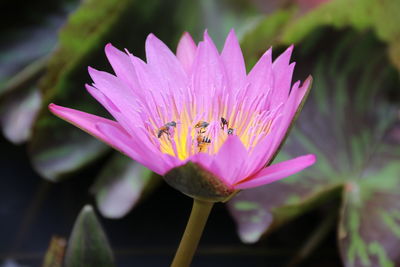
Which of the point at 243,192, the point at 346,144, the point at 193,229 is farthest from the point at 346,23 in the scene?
the point at 193,229

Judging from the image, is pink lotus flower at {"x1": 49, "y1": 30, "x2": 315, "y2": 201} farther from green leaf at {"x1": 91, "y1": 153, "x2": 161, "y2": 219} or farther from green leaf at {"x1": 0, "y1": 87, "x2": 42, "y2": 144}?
green leaf at {"x1": 0, "y1": 87, "x2": 42, "y2": 144}

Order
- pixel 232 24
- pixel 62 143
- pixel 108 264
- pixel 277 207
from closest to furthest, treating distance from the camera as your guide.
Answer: pixel 108 264
pixel 277 207
pixel 62 143
pixel 232 24

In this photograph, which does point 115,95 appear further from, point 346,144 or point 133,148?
point 346,144

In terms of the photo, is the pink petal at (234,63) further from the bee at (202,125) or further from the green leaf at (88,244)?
the green leaf at (88,244)

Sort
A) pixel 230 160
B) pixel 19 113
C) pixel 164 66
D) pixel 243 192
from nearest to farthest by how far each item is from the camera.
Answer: pixel 230 160, pixel 164 66, pixel 243 192, pixel 19 113

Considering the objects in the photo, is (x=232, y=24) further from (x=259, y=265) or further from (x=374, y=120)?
(x=259, y=265)

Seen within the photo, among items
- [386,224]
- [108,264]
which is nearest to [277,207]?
[386,224]
